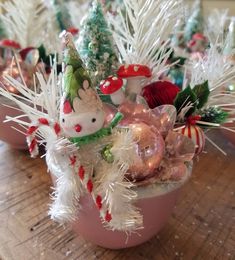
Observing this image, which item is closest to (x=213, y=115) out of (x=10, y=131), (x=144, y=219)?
(x=144, y=219)

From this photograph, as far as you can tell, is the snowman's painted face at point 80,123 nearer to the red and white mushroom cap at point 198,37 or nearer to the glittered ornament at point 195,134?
the glittered ornament at point 195,134

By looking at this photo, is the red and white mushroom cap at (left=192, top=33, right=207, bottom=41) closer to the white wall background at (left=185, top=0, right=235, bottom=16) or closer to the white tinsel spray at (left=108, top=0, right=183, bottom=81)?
the white tinsel spray at (left=108, top=0, right=183, bottom=81)

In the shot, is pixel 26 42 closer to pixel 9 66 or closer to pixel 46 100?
pixel 9 66

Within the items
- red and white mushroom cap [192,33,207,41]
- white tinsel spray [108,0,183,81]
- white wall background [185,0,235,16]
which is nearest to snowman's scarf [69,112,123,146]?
white tinsel spray [108,0,183,81]

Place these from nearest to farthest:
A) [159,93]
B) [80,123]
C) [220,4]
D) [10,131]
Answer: [80,123] < [159,93] < [10,131] < [220,4]

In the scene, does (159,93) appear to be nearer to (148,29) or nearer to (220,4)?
(148,29)

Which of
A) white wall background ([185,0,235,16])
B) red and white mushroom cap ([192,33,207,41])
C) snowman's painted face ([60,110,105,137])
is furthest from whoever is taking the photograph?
white wall background ([185,0,235,16])

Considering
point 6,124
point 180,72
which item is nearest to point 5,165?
point 6,124
